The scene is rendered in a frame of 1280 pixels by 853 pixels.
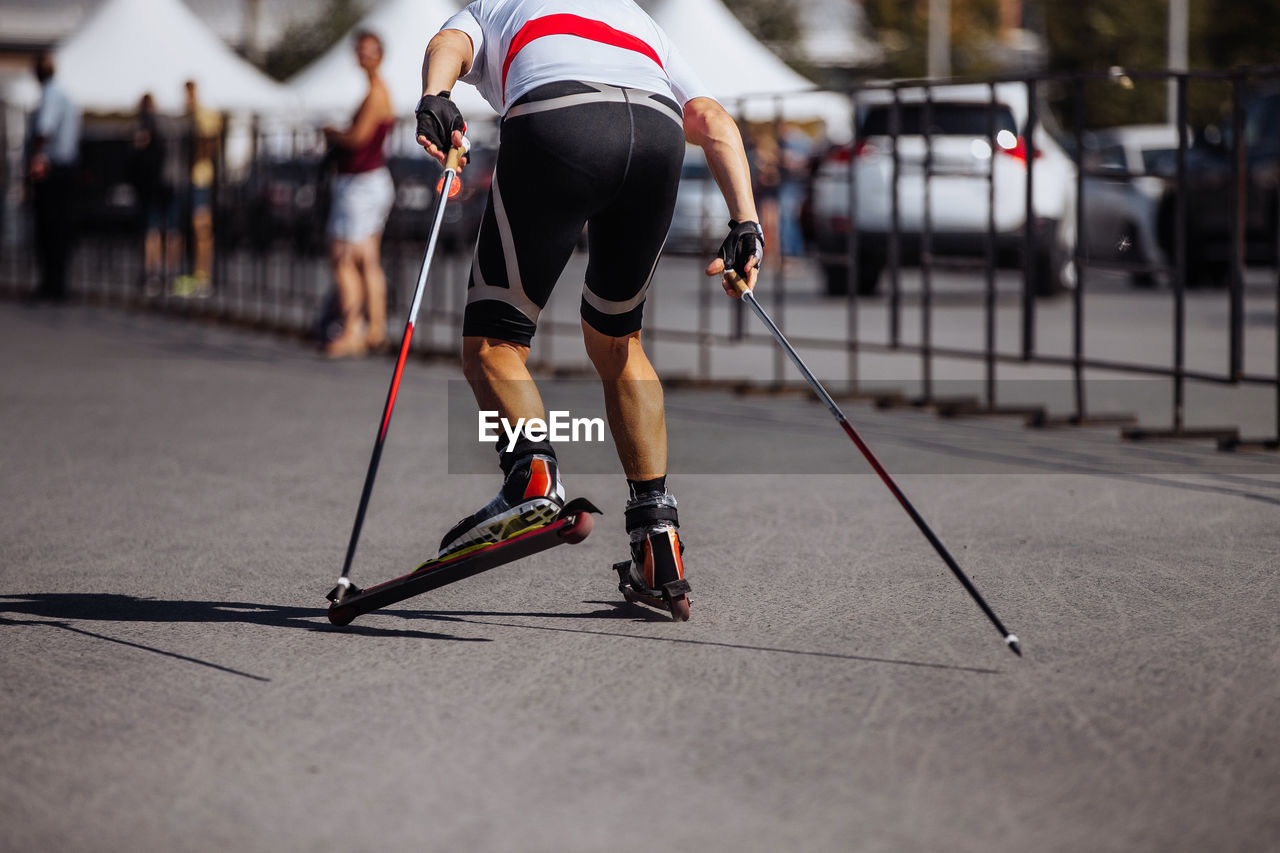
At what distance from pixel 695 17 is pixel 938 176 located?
1474 centimetres

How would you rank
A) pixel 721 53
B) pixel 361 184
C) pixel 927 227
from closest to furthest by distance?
1. pixel 927 227
2. pixel 361 184
3. pixel 721 53

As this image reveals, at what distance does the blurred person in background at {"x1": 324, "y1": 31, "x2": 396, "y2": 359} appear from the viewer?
462 inches

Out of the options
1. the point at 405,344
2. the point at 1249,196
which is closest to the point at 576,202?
the point at 405,344

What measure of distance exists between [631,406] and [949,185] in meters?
7.27

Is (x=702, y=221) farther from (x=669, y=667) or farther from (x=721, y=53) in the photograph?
(x=721, y=53)

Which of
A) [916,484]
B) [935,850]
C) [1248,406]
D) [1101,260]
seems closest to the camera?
[935,850]

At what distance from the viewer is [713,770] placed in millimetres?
3432

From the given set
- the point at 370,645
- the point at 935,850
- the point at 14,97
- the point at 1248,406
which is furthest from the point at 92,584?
the point at 14,97

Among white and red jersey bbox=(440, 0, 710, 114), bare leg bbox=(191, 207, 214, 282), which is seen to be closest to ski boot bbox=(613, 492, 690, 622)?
white and red jersey bbox=(440, 0, 710, 114)

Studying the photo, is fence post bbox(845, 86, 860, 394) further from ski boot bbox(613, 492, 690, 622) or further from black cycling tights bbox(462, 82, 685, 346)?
ski boot bbox(613, 492, 690, 622)

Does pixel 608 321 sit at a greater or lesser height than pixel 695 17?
lesser

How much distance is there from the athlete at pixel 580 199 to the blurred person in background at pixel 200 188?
11895 millimetres

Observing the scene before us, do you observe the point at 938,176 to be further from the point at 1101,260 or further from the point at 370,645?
the point at 370,645

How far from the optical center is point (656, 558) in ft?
15.3
